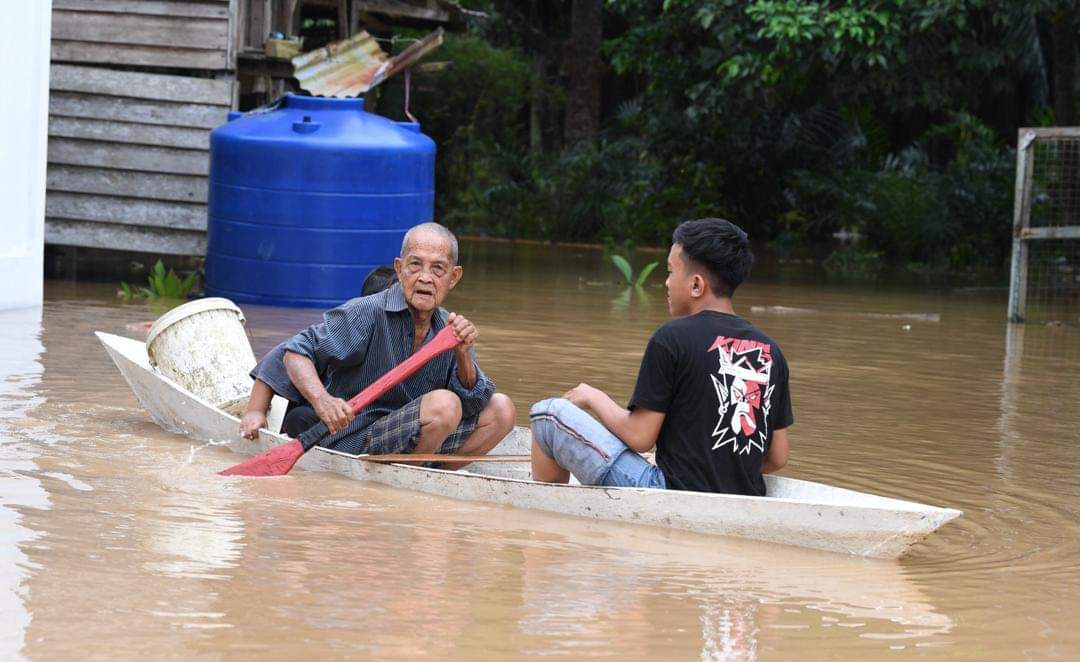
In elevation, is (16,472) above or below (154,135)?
below

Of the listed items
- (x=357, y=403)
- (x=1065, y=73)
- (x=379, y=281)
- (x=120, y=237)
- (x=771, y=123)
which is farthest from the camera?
(x=771, y=123)

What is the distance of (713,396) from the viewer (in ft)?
16.1

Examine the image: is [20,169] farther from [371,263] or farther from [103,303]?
[371,263]

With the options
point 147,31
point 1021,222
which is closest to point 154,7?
point 147,31

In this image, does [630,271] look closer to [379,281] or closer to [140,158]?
[140,158]

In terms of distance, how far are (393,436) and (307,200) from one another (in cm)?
656

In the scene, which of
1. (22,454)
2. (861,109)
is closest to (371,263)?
(22,454)

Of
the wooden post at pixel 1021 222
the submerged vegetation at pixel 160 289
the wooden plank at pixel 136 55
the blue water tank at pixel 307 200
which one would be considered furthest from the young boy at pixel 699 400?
the wooden plank at pixel 136 55

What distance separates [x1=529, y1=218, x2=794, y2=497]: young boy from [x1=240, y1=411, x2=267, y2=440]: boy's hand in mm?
1405

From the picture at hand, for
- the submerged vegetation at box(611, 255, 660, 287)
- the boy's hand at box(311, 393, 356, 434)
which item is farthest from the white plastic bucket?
the submerged vegetation at box(611, 255, 660, 287)

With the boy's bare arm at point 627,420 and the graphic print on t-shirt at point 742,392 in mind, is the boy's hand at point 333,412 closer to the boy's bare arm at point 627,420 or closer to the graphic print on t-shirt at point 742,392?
the boy's bare arm at point 627,420

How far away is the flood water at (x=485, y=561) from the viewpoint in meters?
3.85

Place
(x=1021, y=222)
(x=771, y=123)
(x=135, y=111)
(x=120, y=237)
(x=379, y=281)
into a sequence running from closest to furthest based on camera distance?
(x=379, y=281), (x=1021, y=222), (x=135, y=111), (x=120, y=237), (x=771, y=123)

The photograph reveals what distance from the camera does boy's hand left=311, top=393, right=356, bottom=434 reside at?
5.62 m
